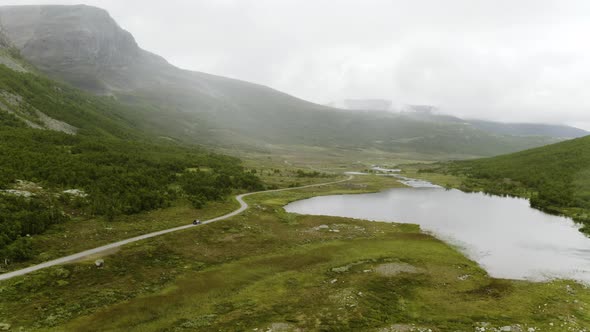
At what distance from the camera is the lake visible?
173 ft

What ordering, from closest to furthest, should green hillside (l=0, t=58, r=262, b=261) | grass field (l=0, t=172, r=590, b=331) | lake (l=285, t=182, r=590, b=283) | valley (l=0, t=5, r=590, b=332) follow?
1. grass field (l=0, t=172, r=590, b=331)
2. valley (l=0, t=5, r=590, b=332)
3. green hillside (l=0, t=58, r=262, b=261)
4. lake (l=285, t=182, r=590, b=283)

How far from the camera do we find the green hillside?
169ft

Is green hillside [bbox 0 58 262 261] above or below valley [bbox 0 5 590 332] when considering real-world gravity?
above

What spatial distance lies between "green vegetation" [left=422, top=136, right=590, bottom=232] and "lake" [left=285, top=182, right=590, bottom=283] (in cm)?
820

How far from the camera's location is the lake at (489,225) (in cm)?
5281

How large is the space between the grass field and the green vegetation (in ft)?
186

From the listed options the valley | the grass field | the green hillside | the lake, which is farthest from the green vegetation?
the green hillside

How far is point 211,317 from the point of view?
114 ft

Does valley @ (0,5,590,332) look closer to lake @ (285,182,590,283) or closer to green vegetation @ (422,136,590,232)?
lake @ (285,182,590,283)

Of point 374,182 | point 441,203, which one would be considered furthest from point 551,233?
point 374,182

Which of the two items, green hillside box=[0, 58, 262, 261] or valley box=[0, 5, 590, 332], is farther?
green hillside box=[0, 58, 262, 261]

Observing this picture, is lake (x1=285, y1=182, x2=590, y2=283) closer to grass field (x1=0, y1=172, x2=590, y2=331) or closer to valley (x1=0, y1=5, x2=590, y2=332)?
valley (x1=0, y1=5, x2=590, y2=332)

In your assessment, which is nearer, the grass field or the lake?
the grass field

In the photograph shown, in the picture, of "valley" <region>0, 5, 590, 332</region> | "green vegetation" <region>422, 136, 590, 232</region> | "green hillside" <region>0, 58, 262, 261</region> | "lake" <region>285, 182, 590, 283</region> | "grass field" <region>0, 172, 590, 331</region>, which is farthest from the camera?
"green vegetation" <region>422, 136, 590, 232</region>
